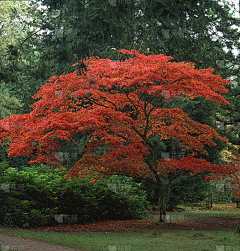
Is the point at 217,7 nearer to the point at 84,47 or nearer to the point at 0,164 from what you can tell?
the point at 84,47

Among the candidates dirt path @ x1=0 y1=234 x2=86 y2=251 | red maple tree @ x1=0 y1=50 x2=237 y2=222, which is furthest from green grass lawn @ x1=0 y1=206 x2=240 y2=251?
red maple tree @ x1=0 y1=50 x2=237 y2=222

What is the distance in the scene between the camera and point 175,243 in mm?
→ 6410

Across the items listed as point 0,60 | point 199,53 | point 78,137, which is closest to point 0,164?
point 78,137

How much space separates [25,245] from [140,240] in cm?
232

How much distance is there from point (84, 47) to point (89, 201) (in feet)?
21.3

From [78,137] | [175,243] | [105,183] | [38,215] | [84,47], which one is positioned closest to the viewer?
[175,243]

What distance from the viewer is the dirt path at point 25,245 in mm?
5918

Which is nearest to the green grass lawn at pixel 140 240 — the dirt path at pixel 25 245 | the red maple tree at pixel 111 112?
the dirt path at pixel 25 245

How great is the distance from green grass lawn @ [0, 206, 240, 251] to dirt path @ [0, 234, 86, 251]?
0.86ft

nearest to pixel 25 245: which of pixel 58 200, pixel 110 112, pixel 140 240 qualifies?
pixel 140 240

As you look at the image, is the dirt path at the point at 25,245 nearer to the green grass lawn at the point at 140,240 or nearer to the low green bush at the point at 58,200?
the green grass lawn at the point at 140,240

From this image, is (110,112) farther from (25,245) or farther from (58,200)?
(58,200)

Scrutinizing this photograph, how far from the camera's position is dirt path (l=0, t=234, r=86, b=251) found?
592cm

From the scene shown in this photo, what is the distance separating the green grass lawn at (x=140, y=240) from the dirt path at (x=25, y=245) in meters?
0.26
